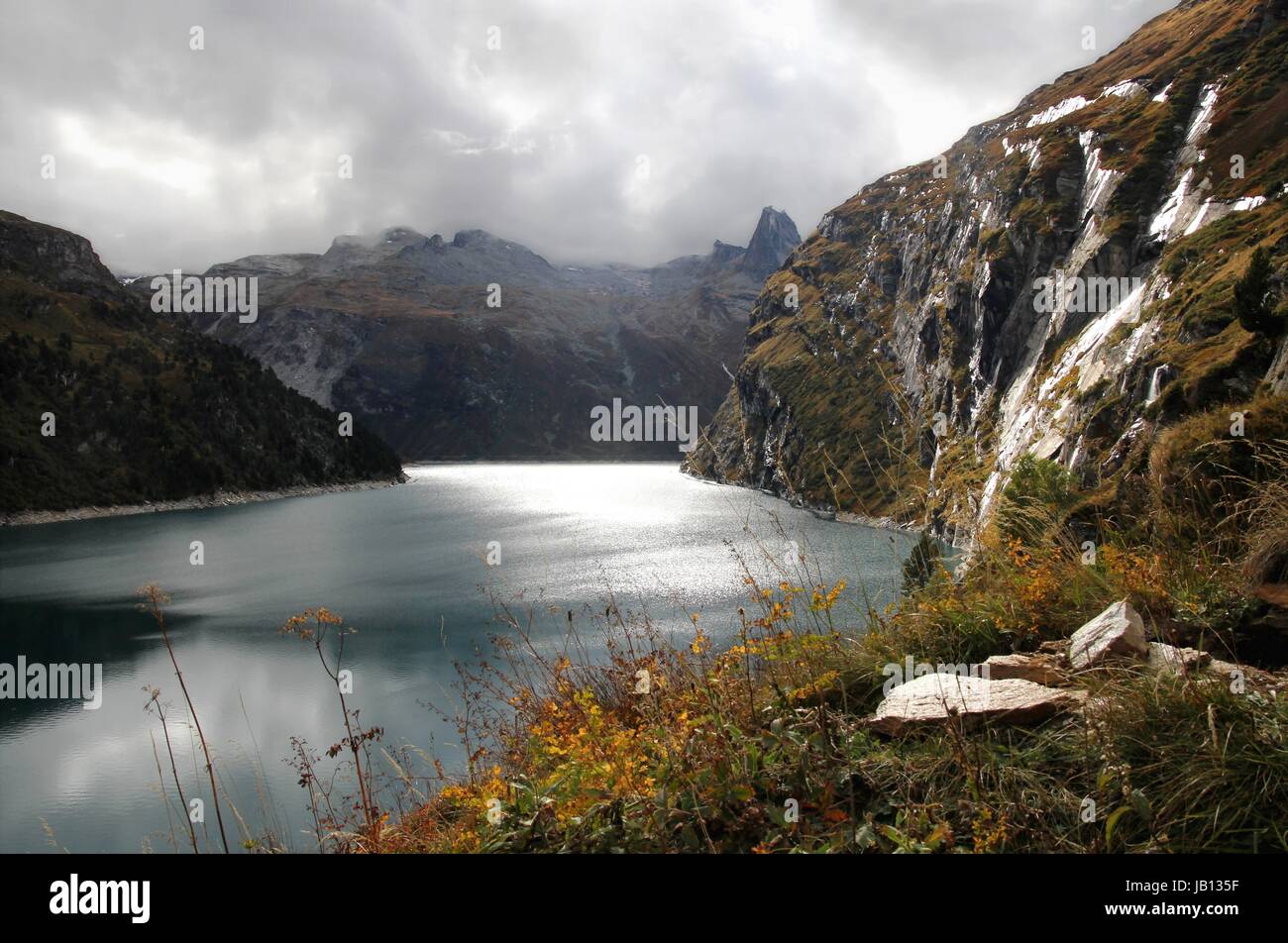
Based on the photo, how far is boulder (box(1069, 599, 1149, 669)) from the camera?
3795 millimetres

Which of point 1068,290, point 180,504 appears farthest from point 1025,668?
point 180,504

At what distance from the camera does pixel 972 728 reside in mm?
3598

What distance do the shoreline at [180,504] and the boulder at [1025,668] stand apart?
11558cm

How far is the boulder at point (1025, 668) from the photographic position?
3.98 metres

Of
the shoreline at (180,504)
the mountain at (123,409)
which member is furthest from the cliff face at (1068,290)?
the mountain at (123,409)

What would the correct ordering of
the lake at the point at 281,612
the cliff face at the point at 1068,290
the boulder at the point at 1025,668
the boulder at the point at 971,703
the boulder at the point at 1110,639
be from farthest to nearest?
the cliff face at the point at 1068,290
the lake at the point at 281,612
the boulder at the point at 1025,668
the boulder at the point at 1110,639
the boulder at the point at 971,703

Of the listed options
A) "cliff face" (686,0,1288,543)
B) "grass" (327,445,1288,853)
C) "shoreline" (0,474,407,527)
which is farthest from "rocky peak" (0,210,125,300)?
"grass" (327,445,1288,853)

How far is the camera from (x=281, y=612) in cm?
4369

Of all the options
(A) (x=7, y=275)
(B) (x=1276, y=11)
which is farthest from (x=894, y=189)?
(A) (x=7, y=275)

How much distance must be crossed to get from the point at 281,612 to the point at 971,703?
46765 millimetres

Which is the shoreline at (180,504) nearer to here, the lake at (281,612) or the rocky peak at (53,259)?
the lake at (281,612)

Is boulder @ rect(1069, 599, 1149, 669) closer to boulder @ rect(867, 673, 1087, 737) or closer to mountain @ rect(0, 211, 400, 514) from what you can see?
boulder @ rect(867, 673, 1087, 737)

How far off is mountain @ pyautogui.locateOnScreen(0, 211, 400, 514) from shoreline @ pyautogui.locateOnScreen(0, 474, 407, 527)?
3.92ft
